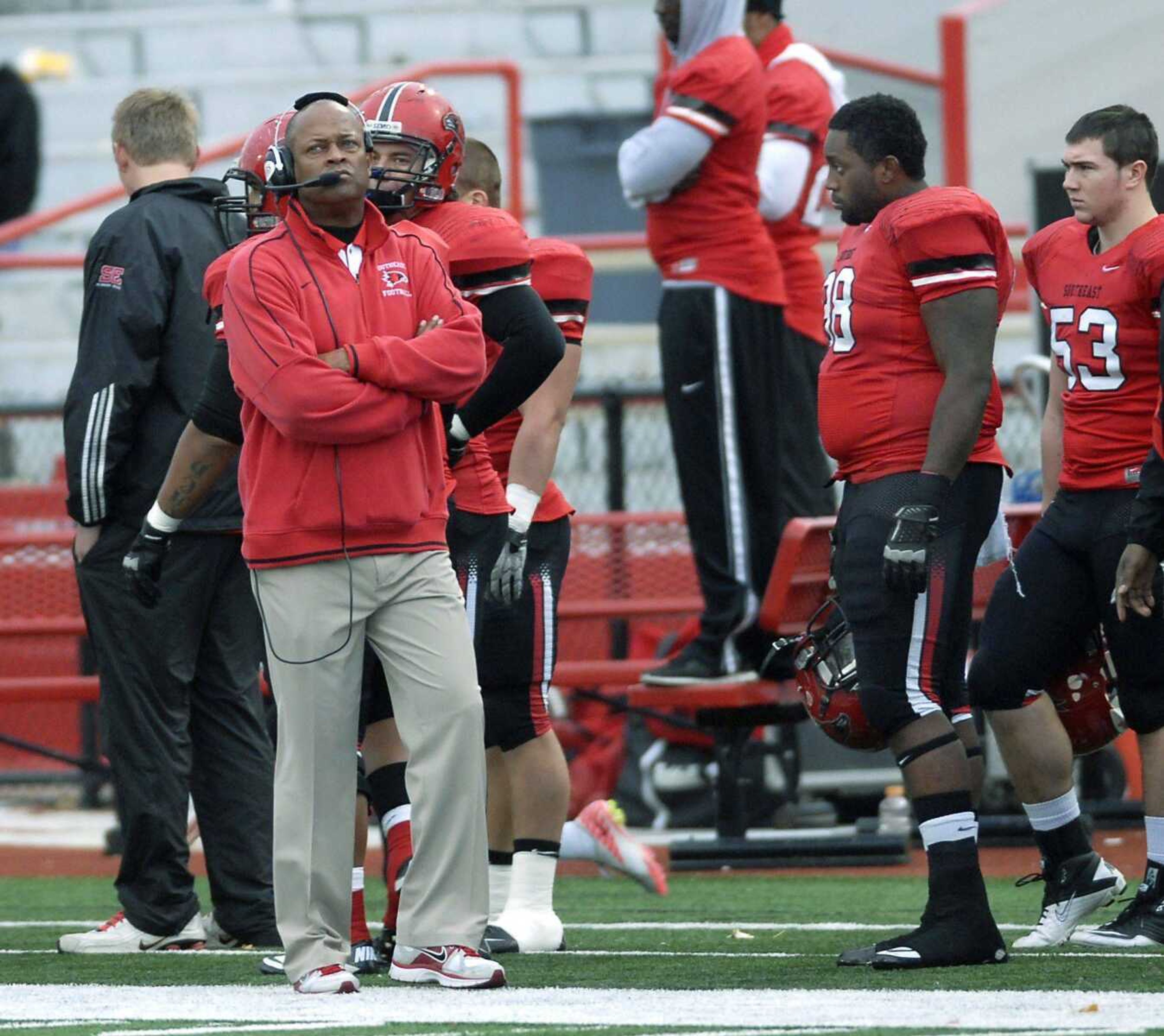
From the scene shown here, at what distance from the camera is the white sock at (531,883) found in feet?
19.9

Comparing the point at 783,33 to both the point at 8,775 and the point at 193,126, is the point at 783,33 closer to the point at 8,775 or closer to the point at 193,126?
the point at 193,126

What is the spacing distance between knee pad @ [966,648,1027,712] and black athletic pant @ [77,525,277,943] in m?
1.85

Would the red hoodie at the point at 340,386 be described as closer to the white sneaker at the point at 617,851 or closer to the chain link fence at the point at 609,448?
the white sneaker at the point at 617,851

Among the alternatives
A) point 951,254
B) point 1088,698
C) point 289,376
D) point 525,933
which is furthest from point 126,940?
point 951,254

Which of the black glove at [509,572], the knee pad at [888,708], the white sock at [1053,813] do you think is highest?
the black glove at [509,572]

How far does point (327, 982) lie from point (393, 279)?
4.67 feet

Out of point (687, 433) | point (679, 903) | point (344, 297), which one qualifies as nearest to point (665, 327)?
point (687, 433)

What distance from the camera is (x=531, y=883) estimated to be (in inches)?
239

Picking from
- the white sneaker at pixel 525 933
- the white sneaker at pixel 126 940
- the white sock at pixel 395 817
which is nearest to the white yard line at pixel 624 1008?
the white sock at pixel 395 817

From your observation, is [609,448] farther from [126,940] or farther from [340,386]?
[340,386]

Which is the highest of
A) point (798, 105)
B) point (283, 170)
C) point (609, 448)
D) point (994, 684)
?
point (798, 105)

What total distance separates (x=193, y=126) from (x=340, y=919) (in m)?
2.50

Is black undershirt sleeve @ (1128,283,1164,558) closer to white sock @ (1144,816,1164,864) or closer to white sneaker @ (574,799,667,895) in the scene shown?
white sock @ (1144,816,1164,864)

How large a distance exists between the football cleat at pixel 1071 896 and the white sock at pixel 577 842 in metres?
1.69
